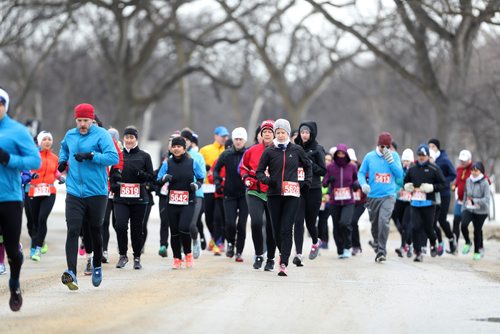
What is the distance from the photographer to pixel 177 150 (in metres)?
15.7

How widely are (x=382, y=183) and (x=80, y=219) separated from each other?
702 cm

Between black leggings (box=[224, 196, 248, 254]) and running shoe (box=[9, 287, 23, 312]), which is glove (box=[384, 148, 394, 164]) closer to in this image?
black leggings (box=[224, 196, 248, 254])

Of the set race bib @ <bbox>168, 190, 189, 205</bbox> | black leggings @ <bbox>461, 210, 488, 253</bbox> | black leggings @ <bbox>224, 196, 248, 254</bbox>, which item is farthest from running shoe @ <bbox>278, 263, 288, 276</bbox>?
black leggings @ <bbox>461, 210, 488, 253</bbox>

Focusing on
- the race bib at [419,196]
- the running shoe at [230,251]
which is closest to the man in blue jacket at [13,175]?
the running shoe at [230,251]

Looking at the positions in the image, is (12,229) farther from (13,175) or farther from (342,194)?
(342,194)

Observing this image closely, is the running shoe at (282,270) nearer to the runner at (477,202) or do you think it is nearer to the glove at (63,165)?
the glove at (63,165)

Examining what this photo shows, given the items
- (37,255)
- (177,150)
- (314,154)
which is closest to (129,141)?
(177,150)

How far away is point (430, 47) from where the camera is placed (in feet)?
127

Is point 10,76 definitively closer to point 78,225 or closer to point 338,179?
point 338,179

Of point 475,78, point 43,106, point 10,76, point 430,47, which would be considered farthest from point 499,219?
point 43,106

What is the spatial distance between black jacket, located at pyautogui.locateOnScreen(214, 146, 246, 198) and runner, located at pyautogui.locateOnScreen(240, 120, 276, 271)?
2.23 meters

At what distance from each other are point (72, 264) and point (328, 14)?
2399 centimetres

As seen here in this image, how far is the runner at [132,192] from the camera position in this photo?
50.4 ft

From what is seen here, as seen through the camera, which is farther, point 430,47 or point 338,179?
point 430,47
